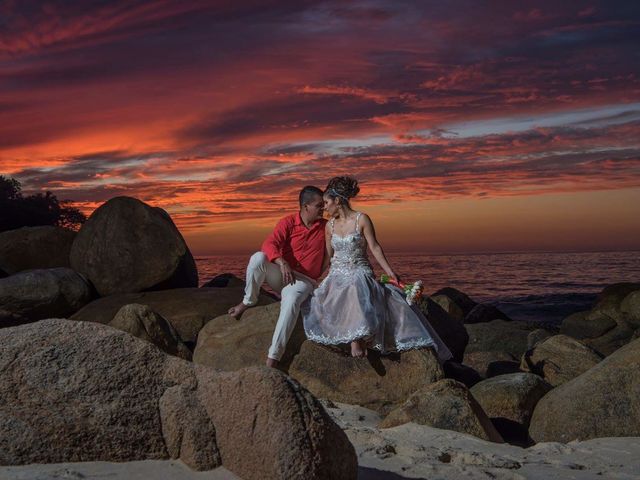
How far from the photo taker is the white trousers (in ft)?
27.7

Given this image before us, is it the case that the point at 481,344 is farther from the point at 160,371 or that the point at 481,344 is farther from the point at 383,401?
the point at 160,371

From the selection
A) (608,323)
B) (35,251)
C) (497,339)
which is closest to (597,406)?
(497,339)

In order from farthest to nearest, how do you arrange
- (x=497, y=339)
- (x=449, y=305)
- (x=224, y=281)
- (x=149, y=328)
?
1. (x=224, y=281)
2. (x=449, y=305)
3. (x=497, y=339)
4. (x=149, y=328)

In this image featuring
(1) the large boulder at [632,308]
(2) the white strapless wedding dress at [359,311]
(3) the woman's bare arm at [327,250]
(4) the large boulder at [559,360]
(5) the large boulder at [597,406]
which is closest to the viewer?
(5) the large boulder at [597,406]

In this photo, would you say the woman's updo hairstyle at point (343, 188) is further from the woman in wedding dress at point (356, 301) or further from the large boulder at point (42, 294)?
the large boulder at point (42, 294)

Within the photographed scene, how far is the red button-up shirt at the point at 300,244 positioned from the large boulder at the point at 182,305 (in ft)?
17.7

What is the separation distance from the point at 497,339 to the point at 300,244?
6.83 meters

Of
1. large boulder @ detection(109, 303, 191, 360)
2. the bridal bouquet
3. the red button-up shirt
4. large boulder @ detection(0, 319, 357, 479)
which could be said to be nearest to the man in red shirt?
the red button-up shirt

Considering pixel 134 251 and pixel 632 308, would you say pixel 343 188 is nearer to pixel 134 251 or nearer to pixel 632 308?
pixel 134 251

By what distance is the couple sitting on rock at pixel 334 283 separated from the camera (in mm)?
8328

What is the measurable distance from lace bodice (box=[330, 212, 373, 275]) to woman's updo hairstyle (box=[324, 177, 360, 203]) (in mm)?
257

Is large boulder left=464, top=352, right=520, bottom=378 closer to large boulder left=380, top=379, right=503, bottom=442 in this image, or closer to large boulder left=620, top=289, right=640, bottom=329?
large boulder left=380, top=379, right=503, bottom=442

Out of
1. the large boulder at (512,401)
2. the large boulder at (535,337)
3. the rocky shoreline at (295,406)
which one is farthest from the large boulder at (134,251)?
the large boulder at (512,401)

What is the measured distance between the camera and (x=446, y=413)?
704 centimetres
